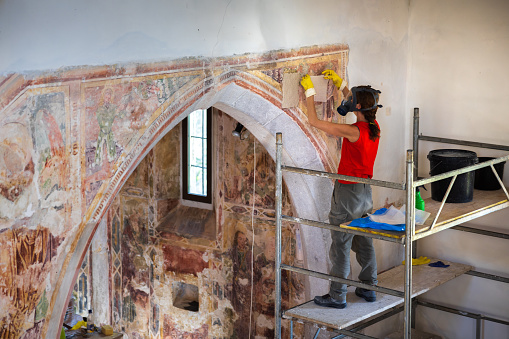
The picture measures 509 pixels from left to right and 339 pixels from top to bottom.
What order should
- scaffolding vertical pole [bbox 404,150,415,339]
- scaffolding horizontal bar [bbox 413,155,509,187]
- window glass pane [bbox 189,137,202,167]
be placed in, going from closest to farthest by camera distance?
1. scaffolding vertical pole [bbox 404,150,415,339]
2. scaffolding horizontal bar [bbox 413,155,509,187]
3. window glass pane [bbox 189,137,202,167]

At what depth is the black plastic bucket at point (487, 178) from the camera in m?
7.04

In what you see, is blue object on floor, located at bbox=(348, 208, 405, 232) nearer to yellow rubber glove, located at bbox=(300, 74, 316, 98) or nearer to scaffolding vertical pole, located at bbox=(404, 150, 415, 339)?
scaffolding vertical pole, located at bbox=(404, 150, 415, 339)

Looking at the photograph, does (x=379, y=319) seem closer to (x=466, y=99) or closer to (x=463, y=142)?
(x=463, y=142)

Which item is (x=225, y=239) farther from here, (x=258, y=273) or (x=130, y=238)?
(x=130, y=238)

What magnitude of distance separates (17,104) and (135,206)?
18.4 ft

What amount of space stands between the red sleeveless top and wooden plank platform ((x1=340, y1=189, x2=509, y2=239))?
22.0 inches

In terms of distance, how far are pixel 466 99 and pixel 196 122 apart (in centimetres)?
338

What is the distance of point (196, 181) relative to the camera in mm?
9719

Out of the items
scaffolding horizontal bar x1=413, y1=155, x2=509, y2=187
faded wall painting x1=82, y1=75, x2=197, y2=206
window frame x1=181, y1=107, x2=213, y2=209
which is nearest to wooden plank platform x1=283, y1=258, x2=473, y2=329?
scaffolding horizontal bar x1=413, y1=155, x2=509, y2=187

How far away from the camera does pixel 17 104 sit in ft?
14.0

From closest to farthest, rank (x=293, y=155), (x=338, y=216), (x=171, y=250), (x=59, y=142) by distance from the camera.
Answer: (x=59, y=142), (x=338, y=216), (x=293, y=155), (x=171, y=250)

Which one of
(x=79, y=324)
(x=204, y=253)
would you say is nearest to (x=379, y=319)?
(x=204, y=253)

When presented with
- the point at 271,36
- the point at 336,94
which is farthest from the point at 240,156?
the point at 271,36

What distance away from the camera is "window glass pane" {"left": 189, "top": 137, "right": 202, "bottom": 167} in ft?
31.2
